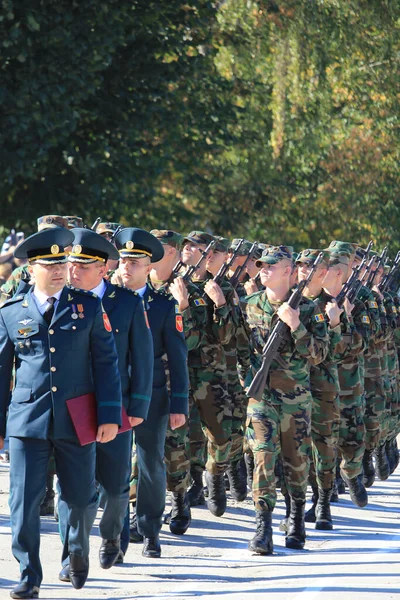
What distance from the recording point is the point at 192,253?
12.2m

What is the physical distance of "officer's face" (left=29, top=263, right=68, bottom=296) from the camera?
25.9ft

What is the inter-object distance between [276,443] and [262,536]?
2.21ft

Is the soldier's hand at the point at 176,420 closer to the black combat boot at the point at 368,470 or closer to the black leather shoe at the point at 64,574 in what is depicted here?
the black leather shoe at the point at 64,574

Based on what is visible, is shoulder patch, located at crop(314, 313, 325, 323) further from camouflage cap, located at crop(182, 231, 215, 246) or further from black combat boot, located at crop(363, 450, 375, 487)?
black combat boot, located at crop(363, 450, 375, 487)

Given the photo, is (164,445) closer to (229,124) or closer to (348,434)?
(348,434)

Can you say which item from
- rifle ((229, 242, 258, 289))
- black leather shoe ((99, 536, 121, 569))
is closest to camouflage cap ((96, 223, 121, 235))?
rifle ((229, 242, 258, 289))

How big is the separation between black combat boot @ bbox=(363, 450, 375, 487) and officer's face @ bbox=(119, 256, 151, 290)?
4870mm

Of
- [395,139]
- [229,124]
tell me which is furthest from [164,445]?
[395,139]

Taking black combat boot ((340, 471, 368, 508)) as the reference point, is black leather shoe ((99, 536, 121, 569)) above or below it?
above

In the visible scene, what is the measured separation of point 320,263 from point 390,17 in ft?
58.3

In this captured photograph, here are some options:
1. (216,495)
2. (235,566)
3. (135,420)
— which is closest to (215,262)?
(216,495)

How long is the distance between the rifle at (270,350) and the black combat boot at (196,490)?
190cm

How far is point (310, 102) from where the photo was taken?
30578 mm

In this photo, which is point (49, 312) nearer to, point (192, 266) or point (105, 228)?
point (192, 266)
